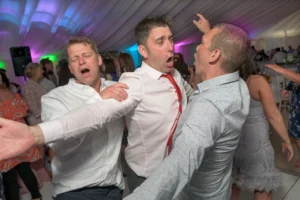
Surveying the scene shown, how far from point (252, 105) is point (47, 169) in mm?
2717

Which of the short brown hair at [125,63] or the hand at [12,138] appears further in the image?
the short brown hair at [125,63]

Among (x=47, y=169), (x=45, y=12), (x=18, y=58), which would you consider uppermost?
(x=45, y=12)

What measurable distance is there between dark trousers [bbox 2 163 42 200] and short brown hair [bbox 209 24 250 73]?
2.37 m

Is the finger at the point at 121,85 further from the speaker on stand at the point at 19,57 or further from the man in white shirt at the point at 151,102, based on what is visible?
the speaker on stand at the point at 19,57

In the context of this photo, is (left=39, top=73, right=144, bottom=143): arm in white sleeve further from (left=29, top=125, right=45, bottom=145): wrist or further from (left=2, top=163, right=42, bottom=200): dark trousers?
(left=2, top=163, right=42, bottom=200): dark trousers

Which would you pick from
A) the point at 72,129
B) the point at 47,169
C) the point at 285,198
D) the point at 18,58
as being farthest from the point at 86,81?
the point at 18,58

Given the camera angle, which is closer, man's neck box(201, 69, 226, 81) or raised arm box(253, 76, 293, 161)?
man's neck box(201, 69, 226, 81)

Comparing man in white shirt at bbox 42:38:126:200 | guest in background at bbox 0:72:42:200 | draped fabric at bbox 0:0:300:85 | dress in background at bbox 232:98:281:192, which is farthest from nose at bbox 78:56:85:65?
draped fabric at bbox 0:0:300:85

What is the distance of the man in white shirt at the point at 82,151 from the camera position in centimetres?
118

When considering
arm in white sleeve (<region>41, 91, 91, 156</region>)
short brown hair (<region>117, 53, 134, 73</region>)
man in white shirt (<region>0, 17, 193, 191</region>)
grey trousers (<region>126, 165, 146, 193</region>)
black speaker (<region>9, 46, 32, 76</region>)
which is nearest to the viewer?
arm in white sleeve (<region>41, 91, 91, 156</region>)

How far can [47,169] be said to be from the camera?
3.41 metres

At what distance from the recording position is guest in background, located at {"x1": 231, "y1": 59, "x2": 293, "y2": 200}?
5.90ft

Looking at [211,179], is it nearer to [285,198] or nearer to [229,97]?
[229,97]

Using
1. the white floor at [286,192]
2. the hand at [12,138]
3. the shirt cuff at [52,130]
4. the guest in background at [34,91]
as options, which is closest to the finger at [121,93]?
the shirt cuff at [52,130]
